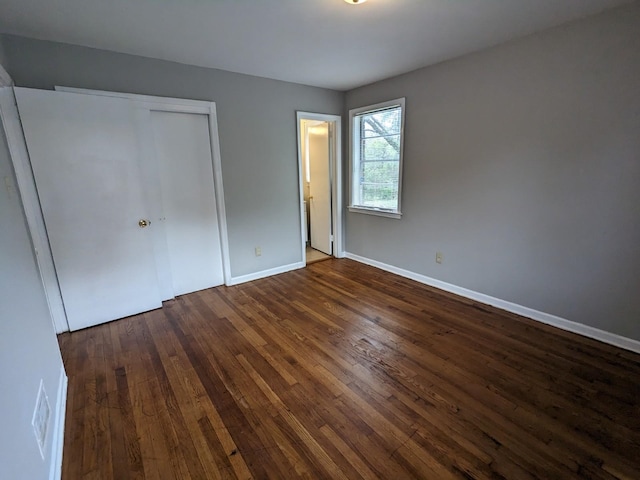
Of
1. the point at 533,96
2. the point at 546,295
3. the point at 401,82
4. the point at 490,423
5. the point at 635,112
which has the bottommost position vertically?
the point at 490,423

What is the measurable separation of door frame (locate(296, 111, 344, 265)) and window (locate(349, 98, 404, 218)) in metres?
0.19

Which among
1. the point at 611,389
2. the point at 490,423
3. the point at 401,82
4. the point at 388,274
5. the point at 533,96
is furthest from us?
the point at 388,274

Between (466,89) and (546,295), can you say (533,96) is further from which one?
(546,295)

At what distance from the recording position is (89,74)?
2.56 meters

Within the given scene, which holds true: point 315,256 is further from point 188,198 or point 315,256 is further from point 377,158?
point 188,198

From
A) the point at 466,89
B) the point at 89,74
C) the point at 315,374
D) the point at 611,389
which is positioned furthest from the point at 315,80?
the point at 611,389

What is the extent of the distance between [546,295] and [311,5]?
9.62ft

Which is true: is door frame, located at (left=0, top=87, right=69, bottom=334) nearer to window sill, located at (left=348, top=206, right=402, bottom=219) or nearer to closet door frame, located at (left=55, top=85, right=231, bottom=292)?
closet door frame, located at (left=55, top=85, right=231, bottom=292)

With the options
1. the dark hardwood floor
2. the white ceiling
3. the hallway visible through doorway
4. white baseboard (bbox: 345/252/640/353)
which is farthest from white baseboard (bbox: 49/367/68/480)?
white baseboard (bbox: 345/252/640/353)

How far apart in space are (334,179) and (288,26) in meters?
2.33

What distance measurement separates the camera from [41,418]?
136 centimetres

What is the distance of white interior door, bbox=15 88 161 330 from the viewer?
2369 millimetres

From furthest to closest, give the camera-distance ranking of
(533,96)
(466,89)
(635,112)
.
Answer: (466,89) < (533,96) < (635,112)

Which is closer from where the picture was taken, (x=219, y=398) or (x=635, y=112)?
(x=219, y=398)
